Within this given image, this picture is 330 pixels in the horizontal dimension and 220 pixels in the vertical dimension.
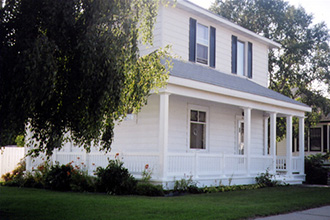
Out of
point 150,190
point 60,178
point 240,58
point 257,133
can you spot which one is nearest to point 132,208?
point 150,190

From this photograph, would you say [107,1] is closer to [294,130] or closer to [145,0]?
[145,0]

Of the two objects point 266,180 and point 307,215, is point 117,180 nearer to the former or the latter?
point 307,215

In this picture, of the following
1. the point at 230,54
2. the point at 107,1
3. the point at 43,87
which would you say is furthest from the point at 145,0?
the point at 230,54

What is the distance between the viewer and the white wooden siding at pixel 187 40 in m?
16.2

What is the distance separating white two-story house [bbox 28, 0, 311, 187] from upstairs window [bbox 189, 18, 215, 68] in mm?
42

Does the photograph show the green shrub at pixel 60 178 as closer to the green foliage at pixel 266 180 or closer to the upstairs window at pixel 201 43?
the upstairs window at pixel 201 43

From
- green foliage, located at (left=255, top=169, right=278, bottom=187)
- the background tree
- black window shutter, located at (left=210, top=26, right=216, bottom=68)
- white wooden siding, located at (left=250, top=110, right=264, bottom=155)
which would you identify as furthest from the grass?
the background tree

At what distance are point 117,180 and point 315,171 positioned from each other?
11.9 m

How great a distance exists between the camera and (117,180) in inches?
491

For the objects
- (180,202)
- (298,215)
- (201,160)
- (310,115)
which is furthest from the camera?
(310,115)

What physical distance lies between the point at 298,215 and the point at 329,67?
72.1 ft

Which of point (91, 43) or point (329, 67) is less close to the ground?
point (329, 67)

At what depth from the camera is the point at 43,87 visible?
20.7ft

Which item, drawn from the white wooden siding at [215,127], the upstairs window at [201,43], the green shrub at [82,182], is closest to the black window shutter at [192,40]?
the upstairs window at [201,43]
